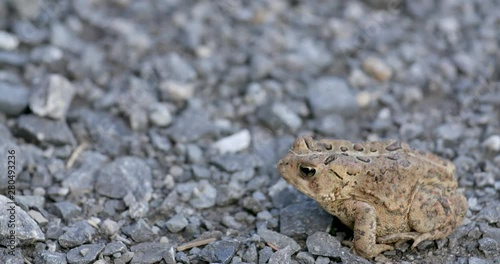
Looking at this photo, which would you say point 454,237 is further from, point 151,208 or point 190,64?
point 190,64

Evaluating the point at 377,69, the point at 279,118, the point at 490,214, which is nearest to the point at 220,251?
the point at 279,118

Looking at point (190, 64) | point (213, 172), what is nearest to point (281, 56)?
point (190, 64)

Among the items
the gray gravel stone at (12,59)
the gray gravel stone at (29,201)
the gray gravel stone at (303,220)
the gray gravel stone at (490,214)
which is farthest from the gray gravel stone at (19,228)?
the gray gravel stone at (490,214)

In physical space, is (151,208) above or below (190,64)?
below

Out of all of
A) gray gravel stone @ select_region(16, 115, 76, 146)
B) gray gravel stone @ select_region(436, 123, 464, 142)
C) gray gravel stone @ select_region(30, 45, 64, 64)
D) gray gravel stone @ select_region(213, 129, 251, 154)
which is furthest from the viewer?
gray gravel stone @ select_region(30, 45, 64, 64)

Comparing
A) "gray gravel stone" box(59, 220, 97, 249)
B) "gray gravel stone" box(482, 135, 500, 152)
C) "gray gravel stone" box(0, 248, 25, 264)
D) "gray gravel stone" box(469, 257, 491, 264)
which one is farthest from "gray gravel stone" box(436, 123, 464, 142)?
"gray gravel stone" box(0, 248, 25, 264)

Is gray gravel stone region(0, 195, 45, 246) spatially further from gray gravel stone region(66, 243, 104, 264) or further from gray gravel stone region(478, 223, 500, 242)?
gray gravel stone region(478, 223, 500, 242)
